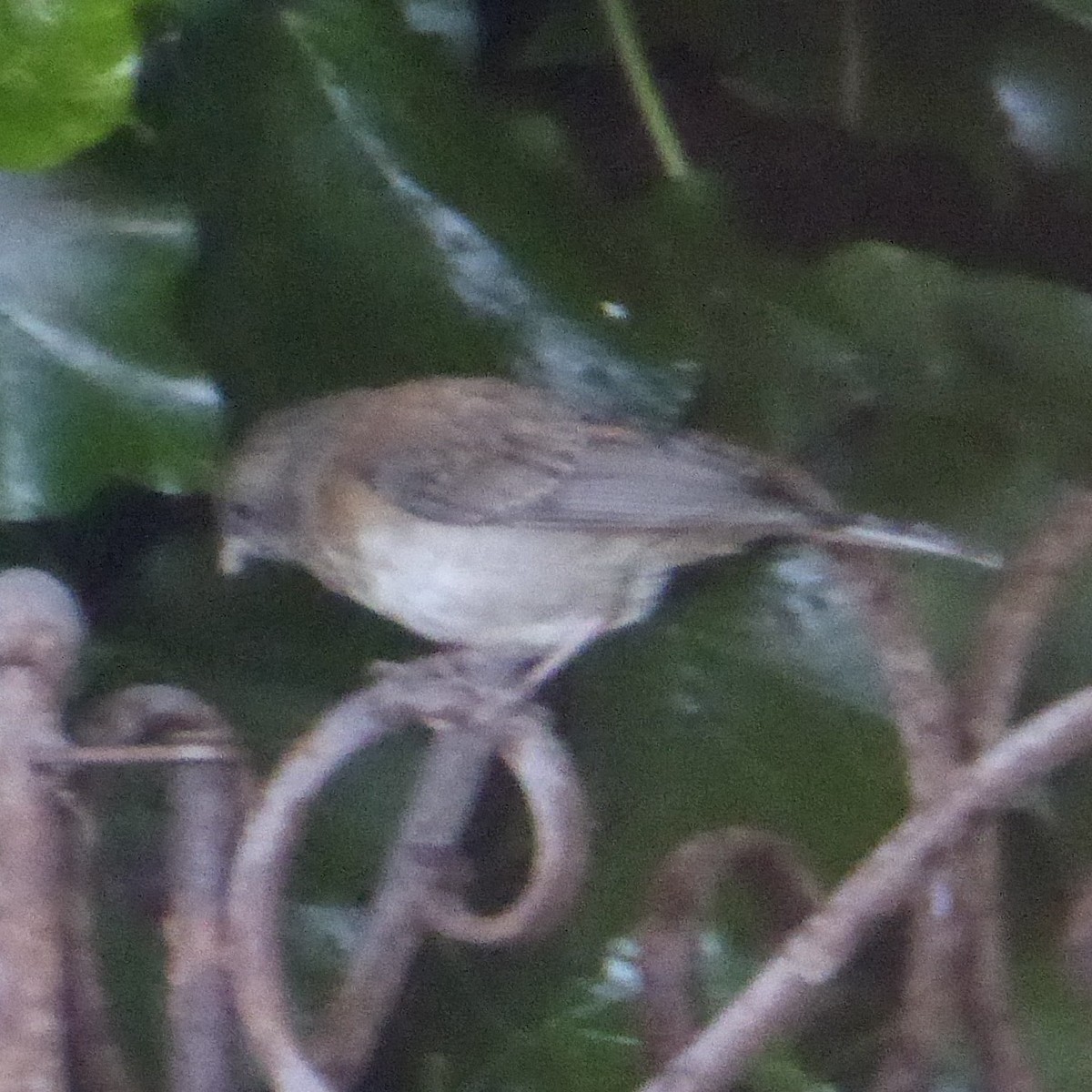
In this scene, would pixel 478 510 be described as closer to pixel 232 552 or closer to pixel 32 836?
pixel 232 552

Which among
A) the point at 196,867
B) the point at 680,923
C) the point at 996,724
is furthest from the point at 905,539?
the point at 196,867

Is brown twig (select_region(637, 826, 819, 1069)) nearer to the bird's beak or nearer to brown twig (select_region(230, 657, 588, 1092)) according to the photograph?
brown twig (select_region(230, 657, 588, 1092))

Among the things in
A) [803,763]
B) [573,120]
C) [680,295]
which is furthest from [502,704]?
[573,120]

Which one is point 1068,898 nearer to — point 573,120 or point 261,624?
point 261,624

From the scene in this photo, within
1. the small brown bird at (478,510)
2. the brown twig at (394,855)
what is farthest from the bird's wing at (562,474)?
the brown twig at (394,855)

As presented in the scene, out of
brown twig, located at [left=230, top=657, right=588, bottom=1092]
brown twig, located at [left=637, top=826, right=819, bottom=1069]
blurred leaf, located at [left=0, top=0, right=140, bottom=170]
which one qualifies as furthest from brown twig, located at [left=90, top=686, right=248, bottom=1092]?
blurred leaf, located at [left=0, top=0, right=140, bottom=170]
